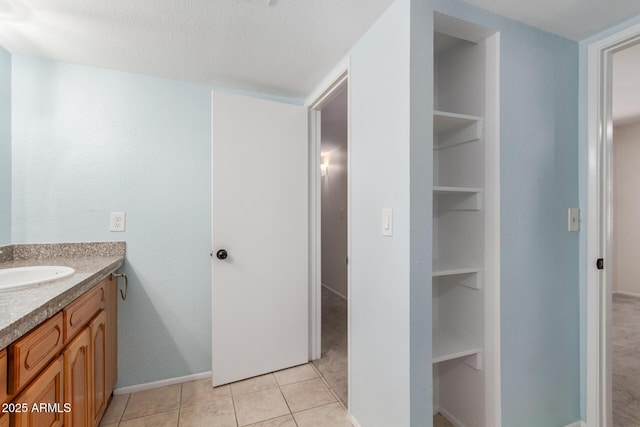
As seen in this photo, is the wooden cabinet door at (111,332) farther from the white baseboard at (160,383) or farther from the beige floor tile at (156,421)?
the beige floor tile at (156,421)

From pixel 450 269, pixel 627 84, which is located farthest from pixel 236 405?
pixel 627 84

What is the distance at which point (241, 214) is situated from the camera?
6.75 feet

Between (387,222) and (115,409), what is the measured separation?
1.97m

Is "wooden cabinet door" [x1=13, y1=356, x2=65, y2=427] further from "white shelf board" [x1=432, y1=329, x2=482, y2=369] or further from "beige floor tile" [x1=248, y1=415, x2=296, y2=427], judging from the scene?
"white shelf board" [x1=432, y1=329, x2=482, y2=369]

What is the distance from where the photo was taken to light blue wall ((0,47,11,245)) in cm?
164

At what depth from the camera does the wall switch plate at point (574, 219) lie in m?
1.56

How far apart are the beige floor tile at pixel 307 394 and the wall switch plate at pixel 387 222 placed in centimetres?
122

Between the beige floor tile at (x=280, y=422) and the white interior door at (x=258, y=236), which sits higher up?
the white interior door at (x=258, y=236)

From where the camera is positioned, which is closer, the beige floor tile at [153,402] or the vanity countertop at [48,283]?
the vanity countertop at [48,283]

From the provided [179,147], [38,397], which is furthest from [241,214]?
[38,397]

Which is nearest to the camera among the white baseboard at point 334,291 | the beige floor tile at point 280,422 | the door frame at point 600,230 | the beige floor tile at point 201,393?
the door frame at point 600,230

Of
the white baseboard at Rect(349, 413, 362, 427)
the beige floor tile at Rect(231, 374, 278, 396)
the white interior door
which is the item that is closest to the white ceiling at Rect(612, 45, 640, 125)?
the white interior door

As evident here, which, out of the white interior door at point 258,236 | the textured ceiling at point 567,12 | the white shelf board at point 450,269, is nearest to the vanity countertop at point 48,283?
the white interior door at point 258,236

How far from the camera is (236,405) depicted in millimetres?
1797
